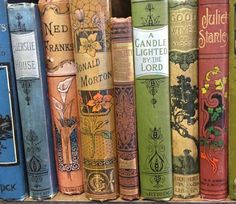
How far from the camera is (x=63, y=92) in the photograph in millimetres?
506

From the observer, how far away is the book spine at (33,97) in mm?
481

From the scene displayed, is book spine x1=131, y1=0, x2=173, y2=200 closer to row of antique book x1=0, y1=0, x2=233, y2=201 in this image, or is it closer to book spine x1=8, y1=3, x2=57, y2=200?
row of antique book x1=0, y1=0, x2=233, y2=201

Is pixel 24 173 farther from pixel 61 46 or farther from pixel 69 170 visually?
pixel 61 46

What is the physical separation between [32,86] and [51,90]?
27 millimetres

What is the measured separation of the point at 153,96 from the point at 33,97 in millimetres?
164

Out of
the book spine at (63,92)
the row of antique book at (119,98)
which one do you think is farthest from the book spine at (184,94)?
the book spine at (63,92)

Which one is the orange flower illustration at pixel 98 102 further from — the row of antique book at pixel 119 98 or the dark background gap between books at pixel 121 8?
the dark background gap between books at pixel 121 8

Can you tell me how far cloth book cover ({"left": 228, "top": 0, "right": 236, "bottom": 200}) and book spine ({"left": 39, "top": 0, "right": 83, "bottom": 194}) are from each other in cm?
21

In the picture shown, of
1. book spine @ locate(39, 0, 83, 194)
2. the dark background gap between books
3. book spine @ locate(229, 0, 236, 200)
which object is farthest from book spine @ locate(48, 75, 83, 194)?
book spine @ locate(229, 0, 236, 200)

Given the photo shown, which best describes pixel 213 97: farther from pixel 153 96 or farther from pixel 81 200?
pixel 81 200

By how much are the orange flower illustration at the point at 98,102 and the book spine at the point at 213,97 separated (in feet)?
0.41

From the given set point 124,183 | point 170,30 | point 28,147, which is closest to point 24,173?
point 28,147

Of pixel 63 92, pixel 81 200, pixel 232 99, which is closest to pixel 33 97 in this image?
pixel 63 92

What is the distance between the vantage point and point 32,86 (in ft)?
1.63
